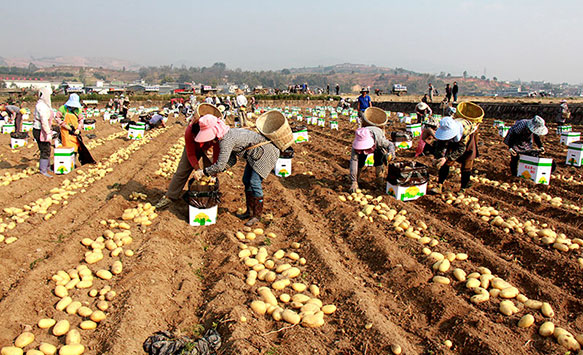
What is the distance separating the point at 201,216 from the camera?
5.67m

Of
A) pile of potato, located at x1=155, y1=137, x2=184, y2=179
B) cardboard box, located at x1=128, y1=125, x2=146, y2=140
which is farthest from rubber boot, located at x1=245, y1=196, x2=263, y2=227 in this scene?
cardboard box, located at x1=128, y1=125, x2=146, y2=140

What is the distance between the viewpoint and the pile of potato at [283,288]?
139 inches

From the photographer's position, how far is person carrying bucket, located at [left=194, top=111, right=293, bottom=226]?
17.1 feet

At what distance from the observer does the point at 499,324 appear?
3.43 m

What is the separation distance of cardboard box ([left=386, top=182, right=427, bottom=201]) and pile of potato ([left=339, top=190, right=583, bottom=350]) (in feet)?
1.54

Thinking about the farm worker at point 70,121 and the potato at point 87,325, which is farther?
the farm worker at point 70,121

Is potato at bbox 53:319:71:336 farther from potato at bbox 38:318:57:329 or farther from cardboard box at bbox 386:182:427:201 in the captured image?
cardboard box at bbox 386:182:427:201

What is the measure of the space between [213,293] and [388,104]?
32.6 metres

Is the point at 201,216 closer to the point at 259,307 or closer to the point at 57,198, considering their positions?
the point at 259,307

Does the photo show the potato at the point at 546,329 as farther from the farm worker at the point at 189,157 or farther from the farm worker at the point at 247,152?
the farm worker at the point at 189,157

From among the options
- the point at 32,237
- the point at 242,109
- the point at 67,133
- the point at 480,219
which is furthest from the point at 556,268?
the point at 242,109

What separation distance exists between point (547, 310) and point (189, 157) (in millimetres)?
4534

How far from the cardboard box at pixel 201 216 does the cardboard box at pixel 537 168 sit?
620 cm

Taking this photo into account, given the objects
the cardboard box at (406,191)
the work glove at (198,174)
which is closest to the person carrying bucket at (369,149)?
the cardboard box at (406,191)
